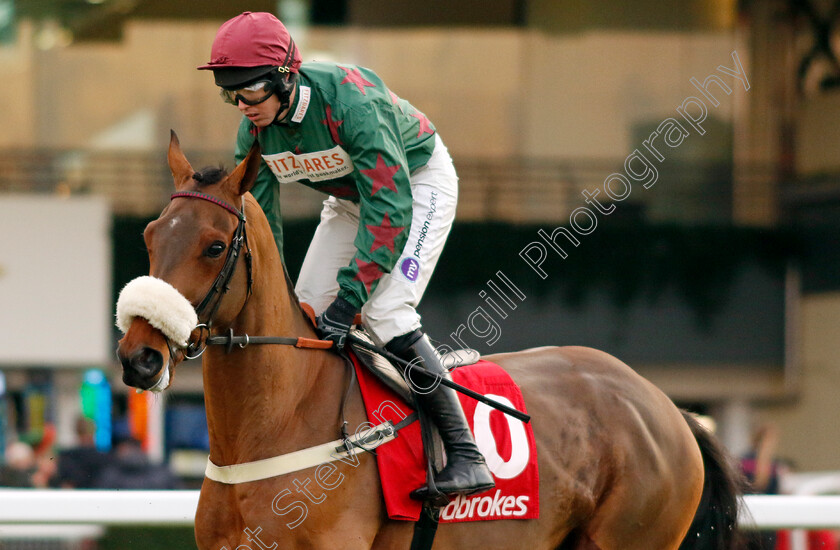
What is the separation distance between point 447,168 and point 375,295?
63 cm

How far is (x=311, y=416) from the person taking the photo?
3018 mm

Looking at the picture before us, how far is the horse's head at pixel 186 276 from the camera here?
2529 millimetres

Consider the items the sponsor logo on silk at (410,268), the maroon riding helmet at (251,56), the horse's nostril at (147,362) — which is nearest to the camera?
the horse's nostril at (147,362)

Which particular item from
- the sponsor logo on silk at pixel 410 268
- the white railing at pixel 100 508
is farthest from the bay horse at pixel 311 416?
the white railing at pixel 100 508

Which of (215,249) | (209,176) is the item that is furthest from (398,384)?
(209,176)

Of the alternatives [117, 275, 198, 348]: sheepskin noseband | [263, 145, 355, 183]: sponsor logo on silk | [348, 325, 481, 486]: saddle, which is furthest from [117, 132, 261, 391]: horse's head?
[348, 325, 481, 486]: saddle

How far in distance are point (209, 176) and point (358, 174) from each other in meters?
0.49

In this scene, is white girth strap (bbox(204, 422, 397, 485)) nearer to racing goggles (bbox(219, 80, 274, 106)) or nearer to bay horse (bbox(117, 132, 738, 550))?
bay horse (bbox(117, 132, 738, 550))

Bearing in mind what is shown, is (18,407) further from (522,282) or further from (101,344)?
(522,282)

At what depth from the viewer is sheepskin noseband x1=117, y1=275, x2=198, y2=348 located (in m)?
2.52

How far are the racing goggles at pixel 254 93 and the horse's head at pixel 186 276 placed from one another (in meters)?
0.23

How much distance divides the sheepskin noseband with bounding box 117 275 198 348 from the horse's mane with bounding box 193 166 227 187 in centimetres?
37

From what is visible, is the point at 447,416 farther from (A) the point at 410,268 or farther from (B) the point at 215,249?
(B) the point at 215,249

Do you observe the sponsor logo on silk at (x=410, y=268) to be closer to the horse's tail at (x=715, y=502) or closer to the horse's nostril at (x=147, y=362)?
the horse's nostril at (x=147, y=362)
